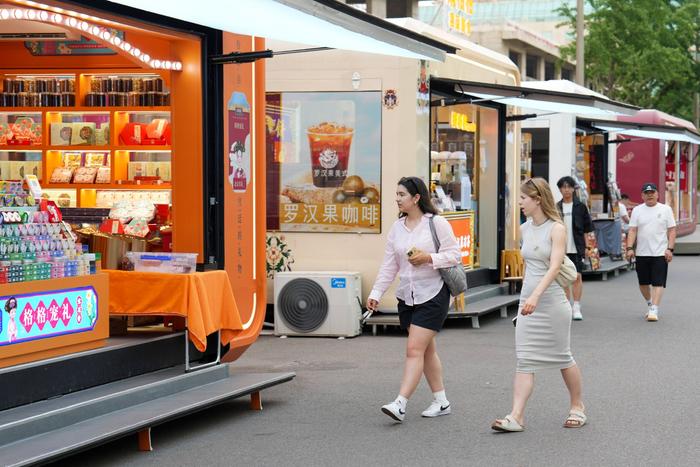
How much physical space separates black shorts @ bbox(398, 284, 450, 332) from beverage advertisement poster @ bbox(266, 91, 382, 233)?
5.29 m

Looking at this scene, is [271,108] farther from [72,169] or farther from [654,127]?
[654,127]

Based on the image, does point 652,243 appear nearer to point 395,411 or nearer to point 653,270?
point 653,270

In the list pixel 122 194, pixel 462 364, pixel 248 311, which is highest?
pixel 122 194

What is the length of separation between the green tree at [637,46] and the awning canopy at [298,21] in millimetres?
33002

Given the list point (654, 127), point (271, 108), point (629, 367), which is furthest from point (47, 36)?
point (654, 127)

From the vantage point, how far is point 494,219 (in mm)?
17078

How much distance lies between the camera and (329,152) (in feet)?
45.5

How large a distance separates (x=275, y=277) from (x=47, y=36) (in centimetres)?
394

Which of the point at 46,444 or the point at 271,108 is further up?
the point at 271,108

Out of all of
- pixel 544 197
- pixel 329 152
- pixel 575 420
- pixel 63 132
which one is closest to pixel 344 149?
pixel 329 152

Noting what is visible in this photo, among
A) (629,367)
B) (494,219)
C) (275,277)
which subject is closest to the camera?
(629,367)

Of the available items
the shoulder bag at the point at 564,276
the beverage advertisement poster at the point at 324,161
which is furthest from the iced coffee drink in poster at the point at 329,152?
the shoulder bag at the point at 564,276

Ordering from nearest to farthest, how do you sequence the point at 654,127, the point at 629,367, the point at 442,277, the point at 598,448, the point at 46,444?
1. the point at 46,444
2. the point at 598,448
3. the point at 442,277
4. the point at 629,367
5. the point at 654,127

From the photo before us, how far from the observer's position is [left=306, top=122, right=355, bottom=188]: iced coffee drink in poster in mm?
13812
